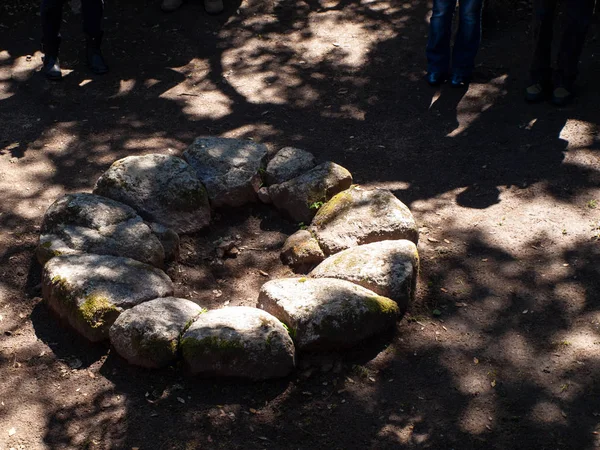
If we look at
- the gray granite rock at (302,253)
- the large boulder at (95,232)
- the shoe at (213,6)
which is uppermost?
the shoe at (213,6)

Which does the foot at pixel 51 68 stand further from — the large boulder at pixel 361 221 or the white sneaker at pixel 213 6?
the large boulder at pixel 361 221

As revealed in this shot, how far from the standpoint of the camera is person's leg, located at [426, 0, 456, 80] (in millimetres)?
7629

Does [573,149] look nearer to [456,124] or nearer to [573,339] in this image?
[456,124]

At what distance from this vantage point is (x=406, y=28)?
9109 millimetres

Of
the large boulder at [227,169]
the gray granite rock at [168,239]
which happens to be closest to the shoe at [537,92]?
the large boulder at [227,169]

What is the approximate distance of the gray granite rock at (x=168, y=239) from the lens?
5746 millimetres

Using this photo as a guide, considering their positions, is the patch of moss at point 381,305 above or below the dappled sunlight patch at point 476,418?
above

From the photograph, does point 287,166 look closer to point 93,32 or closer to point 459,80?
point 459,80

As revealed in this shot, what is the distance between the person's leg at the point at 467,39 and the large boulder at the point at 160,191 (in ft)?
9.98

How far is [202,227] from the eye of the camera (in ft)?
20.1

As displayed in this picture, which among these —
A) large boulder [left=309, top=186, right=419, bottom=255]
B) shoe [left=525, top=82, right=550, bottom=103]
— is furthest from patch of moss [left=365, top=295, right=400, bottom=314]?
shoe [left=525, top=82, right=550, bottom=103]

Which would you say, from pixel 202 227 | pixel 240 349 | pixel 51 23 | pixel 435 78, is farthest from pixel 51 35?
pixel 240 349

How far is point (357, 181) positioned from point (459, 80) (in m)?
1.84

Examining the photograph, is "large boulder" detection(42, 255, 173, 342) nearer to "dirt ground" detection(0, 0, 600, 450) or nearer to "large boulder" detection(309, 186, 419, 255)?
"dirt ground" detection(0, 0, 600, 450)
